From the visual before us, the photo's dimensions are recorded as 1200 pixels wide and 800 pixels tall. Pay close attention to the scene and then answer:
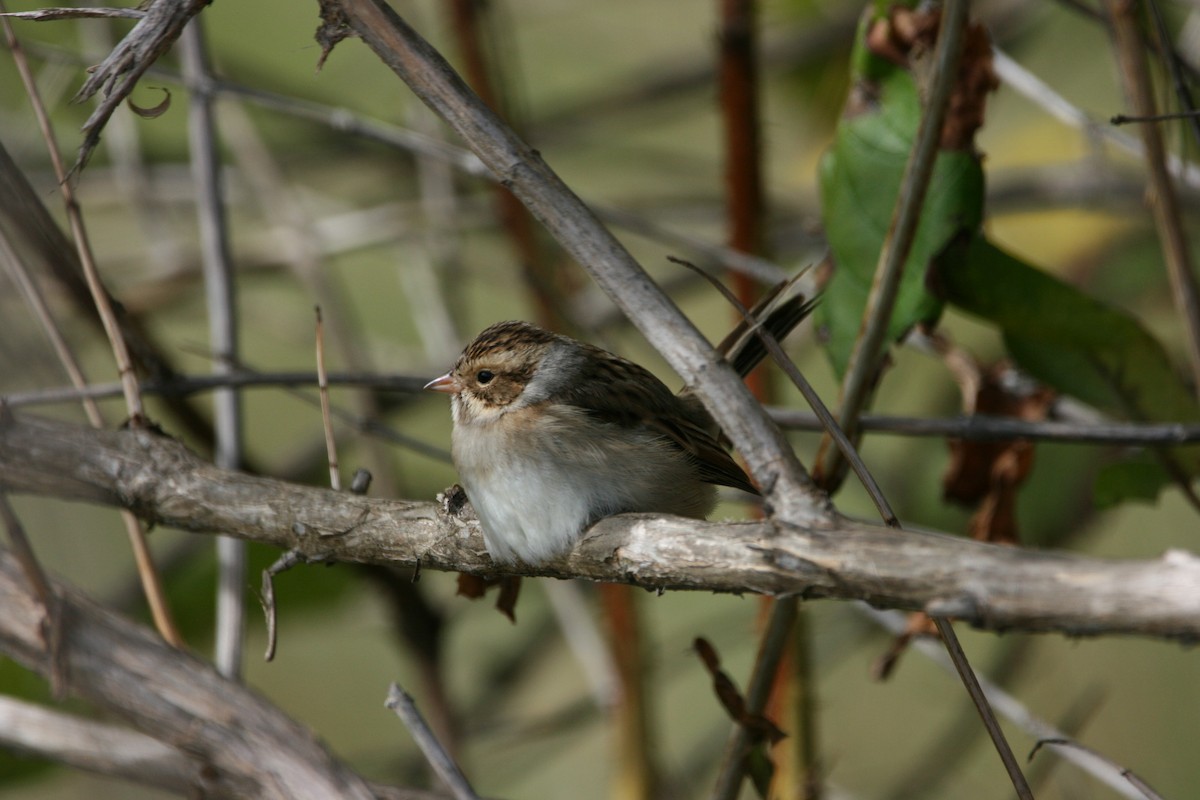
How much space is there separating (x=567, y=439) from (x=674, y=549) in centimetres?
83

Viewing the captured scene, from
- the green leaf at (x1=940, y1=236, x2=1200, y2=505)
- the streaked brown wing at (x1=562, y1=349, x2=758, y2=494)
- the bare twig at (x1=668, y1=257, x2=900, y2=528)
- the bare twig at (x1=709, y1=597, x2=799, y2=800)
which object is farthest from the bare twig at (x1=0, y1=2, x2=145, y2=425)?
the green leaf at (x1=940, y1=236, x2=1200, y2=505)

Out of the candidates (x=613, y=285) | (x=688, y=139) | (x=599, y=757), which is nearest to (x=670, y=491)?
(x=613, y=285)

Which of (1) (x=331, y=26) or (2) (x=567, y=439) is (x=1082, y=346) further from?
(1) (x=331, y=26)

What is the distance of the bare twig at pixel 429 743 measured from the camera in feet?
6.13

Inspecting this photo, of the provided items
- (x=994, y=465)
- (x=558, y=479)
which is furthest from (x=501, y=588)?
(x=994, y=465)

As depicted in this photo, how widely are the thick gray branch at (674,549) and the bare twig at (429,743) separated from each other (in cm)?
22

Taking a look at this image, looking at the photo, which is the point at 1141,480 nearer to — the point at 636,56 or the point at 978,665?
the point at 978,665

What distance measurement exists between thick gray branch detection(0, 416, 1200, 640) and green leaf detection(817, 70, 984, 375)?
37.0 inches

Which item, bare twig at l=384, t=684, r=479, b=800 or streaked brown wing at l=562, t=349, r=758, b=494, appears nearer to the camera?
bare twig at l=384, t=684, r=479, b=800

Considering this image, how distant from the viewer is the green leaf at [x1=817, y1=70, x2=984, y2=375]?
241 centimetres

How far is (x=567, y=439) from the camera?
236cm

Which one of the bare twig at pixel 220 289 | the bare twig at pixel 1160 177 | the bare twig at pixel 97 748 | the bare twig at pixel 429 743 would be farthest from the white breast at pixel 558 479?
the bare twig at pixel 1160 177

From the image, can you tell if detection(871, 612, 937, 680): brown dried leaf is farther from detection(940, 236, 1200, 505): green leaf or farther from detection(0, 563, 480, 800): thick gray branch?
detection(0, 563, 480, 800): thick gray branch

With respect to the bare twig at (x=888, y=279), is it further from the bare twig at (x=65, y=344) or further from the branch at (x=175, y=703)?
the bare twig at (x=65, y=344)
